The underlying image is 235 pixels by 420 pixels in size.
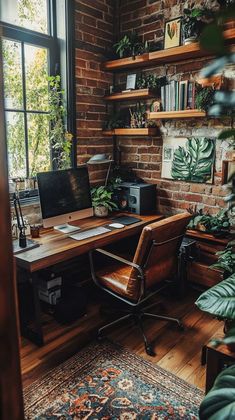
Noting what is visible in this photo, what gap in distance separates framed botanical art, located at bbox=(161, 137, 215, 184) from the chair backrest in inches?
32.3

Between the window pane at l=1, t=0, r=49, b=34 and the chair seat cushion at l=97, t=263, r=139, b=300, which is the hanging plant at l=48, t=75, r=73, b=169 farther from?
the chair seat cushion at l=97, t=263, r=139, b=300

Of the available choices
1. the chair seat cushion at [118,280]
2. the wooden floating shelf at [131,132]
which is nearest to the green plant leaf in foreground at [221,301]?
the chair seat cushion at [118,280]

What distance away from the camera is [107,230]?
253 cm

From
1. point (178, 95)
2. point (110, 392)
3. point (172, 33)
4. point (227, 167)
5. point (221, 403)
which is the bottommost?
point (110, 392)

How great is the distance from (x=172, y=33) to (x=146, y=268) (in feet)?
6.90

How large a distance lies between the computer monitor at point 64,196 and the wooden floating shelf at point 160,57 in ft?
3.82

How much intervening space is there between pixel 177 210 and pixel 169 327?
1.15m

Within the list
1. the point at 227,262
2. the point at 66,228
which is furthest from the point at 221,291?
the point at 66,228

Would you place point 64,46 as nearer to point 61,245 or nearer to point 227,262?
point 61,245

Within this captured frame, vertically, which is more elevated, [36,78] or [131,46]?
[131,46]

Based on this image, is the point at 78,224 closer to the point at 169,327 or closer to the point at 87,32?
the point at 169,327

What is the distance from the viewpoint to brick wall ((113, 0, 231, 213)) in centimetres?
282

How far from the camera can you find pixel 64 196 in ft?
8.33

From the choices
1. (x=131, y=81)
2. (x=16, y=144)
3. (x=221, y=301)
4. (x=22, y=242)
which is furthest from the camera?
(x=131, y=81)
